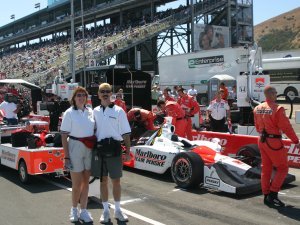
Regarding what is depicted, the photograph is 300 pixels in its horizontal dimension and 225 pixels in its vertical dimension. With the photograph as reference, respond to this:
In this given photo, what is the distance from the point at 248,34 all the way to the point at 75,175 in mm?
46253

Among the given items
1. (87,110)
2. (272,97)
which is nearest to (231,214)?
(272,97)

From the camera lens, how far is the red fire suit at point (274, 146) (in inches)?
245

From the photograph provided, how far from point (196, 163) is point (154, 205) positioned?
1.10 m

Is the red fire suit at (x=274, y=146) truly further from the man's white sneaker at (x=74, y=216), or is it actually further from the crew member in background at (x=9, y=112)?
the crew member in background at (x=9, y=112)

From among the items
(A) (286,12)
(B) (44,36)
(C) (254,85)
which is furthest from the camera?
(A) (286,12)

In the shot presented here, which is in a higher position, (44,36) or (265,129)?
(44,36)

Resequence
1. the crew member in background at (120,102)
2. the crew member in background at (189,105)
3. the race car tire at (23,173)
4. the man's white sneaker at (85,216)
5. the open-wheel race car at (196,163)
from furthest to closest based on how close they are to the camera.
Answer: the crew member in background at (120,102) → the crew member in background at (189,105) → the race car tire at (23,173) → the open-wheel race car at (196,163) → the man's white sneaker at (85,216)

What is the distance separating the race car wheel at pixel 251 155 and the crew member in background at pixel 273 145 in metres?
1.46

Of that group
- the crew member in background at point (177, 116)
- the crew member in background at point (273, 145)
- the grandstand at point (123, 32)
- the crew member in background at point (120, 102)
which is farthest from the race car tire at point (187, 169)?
the grandstand at point (123, 32)

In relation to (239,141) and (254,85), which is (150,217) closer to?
(239,141)

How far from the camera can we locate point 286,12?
138 m

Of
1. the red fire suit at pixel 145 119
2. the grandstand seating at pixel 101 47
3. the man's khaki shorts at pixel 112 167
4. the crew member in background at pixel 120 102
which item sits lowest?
the man's khaki shorts at pixel 112 167

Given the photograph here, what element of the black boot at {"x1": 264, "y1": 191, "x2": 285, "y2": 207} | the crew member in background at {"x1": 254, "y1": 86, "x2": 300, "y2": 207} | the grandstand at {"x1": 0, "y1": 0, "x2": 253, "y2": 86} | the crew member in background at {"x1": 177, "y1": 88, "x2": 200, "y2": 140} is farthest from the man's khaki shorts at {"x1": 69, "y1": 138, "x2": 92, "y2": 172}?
the grandstand at {"x1": 0, "y1": 0, "x2": 253, "y2": 86}

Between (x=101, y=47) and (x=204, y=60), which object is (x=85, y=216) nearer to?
(x=204, y=60)
